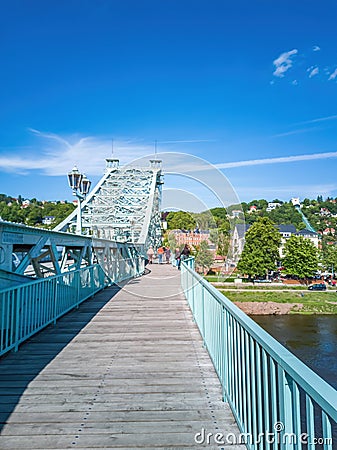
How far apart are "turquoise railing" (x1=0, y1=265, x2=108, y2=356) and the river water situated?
12583 mm

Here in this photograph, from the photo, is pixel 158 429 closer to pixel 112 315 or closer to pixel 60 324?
pixel 60 324

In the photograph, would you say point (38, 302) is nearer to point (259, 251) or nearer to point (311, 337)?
point (311, 337)

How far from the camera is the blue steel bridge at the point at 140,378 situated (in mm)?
1497

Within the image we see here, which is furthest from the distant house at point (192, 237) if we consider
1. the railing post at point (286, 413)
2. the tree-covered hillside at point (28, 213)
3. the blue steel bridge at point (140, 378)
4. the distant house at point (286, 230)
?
the distant house at point (286, 230)

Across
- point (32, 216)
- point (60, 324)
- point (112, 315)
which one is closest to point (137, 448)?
point (60, 324)

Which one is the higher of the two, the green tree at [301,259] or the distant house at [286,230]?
the distant house at [286,230]

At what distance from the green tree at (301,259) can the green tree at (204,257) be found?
3892 centimetres

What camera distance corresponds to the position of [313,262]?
146 ft

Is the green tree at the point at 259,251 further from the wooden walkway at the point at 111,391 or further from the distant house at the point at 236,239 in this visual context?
the wooden walkway at the point at 111,391

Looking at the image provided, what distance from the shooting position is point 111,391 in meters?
2.80

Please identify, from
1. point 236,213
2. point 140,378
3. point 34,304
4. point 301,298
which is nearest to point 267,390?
point 140,378

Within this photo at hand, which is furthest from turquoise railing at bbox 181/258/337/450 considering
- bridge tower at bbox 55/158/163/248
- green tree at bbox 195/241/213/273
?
bridge tower at bbox 55/158/163/248

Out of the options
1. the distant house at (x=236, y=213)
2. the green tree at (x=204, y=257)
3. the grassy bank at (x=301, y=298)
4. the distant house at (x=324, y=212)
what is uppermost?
the distant house at (x=324, y=212)

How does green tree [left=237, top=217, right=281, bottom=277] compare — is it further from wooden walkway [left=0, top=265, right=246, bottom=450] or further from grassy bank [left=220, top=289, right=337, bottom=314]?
wooden walkway [left=0, top=265, right=246, bottom=450]
